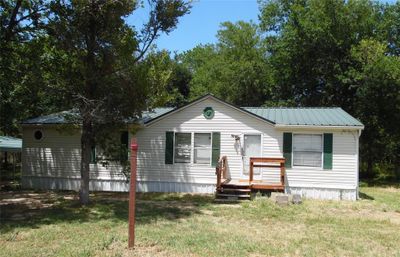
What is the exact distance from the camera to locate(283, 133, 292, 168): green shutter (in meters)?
16.6

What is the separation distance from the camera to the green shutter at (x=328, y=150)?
16.3 metres

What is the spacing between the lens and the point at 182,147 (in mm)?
17438

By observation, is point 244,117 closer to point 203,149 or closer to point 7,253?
point 203,149

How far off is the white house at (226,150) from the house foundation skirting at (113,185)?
0.04m

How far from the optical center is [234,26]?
3838cm

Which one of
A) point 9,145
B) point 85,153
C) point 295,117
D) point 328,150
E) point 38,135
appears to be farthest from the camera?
A: point 9,145

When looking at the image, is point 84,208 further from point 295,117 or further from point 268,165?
point 295,117

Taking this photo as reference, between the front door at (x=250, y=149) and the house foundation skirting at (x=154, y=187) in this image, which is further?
the front door at (x=250, y=149)

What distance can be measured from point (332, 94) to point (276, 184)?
43.3 feet

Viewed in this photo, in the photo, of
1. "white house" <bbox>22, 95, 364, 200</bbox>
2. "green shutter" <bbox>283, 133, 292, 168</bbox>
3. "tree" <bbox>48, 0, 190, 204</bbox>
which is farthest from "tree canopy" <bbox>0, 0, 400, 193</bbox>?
"green shutter" <bbox>283, 133, 292, 168</bbox>

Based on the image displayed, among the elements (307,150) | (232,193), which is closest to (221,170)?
(232,193)

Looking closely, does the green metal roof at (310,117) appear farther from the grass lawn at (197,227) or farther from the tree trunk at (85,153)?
the tree trunk at (85,153)

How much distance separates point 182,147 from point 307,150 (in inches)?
184

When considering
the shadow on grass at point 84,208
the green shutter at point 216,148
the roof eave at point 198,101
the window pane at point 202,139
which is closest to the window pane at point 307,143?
the roof eave at point 198,101
